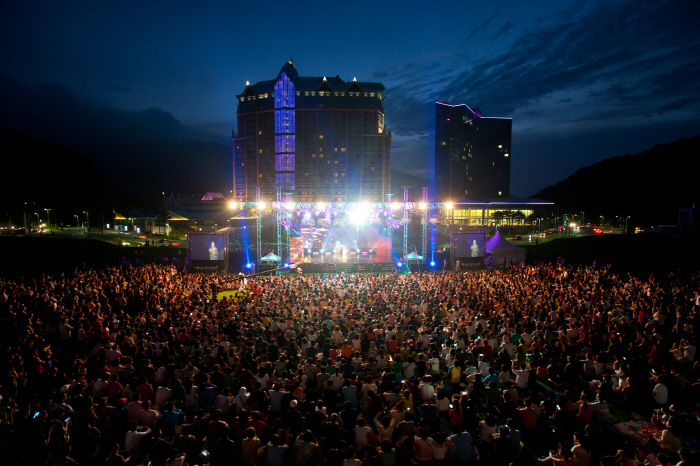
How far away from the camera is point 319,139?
86.0 m

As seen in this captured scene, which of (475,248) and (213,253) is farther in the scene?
(475,248)

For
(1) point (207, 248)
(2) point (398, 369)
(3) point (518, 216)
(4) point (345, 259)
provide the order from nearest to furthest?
(2) point (398, 369) < (1) point (207, 248) < (4) point (345, 259) < (3) point (518, 216)

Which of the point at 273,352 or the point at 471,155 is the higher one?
the point at 471,155

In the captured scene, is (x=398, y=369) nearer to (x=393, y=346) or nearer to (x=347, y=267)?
(x=393, y=346)

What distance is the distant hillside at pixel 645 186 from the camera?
59.1 meters

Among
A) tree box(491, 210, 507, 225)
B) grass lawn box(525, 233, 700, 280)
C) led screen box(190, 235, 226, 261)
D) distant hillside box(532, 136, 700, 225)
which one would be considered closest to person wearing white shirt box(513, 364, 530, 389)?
led screen box(190, 235, 226, 261)

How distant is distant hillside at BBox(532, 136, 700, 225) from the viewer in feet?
194

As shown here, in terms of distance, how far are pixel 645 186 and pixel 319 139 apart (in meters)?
69.9

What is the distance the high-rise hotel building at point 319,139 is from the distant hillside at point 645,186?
45266mm

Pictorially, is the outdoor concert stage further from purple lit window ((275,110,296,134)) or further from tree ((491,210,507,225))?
purple lit window ((275,110,296,134))

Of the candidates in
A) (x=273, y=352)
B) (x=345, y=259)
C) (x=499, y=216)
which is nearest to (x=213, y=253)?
(x=345, y=259)

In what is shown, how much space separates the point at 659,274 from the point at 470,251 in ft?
41.8

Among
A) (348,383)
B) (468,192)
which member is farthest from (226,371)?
(468,192)

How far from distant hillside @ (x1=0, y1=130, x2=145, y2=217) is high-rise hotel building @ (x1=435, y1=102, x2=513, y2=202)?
280 ft
